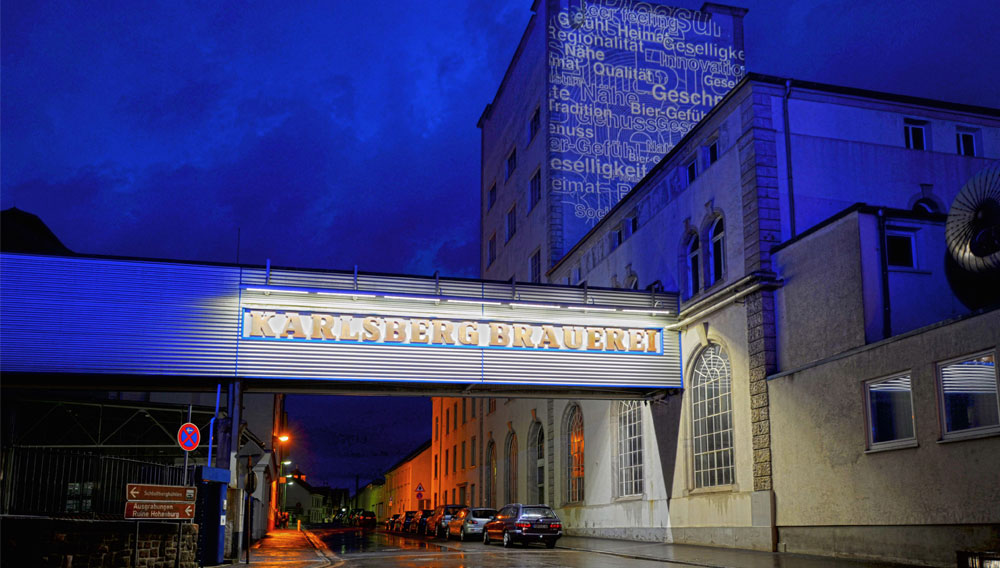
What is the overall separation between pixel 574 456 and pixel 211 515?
20.5 meters

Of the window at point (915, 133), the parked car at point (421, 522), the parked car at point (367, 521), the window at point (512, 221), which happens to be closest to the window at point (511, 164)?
the window at point (512, 221)

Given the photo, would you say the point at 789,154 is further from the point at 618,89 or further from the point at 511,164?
the point at 511,164

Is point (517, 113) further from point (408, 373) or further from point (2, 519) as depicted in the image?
point (2, 519)

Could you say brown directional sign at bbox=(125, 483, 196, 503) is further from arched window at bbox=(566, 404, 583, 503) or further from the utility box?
arched window at bbox=(566, 404, 583, 503)

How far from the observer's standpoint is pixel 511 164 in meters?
53.8

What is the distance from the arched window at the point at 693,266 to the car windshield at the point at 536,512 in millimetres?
8411

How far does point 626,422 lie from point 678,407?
4793 millimetres

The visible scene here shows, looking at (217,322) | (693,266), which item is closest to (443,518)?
(693,266)

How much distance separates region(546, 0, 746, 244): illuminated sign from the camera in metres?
44.2

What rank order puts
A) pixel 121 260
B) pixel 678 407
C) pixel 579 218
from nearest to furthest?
pixel 121 260 < pixel 678 407 < pixel 579 218

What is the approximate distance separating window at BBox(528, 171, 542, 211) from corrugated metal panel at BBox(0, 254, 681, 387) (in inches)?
836

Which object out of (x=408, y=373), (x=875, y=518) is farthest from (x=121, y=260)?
(x=875, y=518)

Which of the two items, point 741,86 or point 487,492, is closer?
point 741,86

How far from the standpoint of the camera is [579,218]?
4416 centimetres
